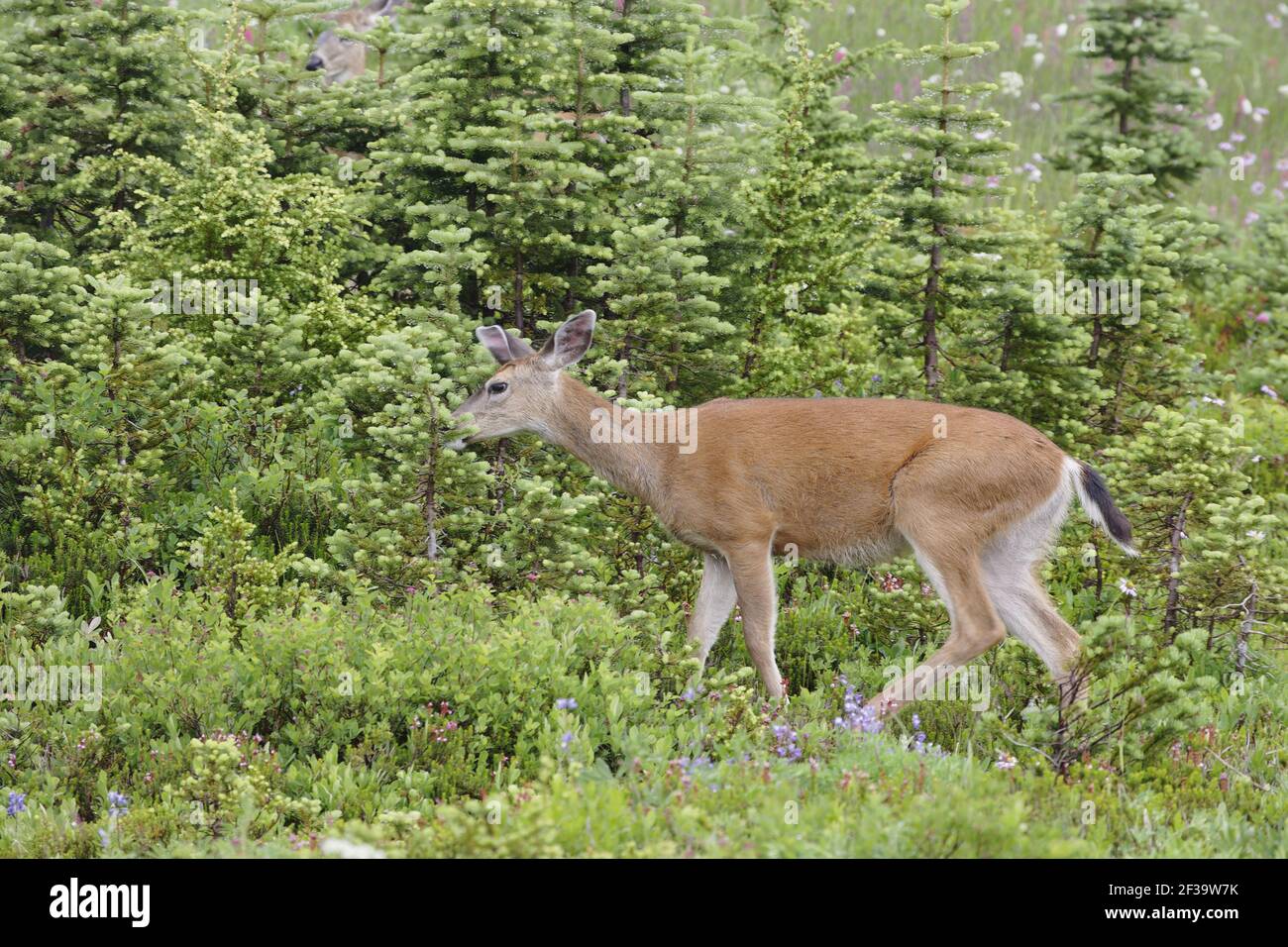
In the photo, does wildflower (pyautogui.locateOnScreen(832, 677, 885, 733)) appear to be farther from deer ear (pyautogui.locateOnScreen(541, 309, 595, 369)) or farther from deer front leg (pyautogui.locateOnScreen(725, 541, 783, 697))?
deer ear (pyautogui.locateOnScreen(541, 309, 595, 369))

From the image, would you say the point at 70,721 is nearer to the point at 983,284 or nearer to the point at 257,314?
the point at 257,314

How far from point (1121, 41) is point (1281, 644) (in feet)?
20.1

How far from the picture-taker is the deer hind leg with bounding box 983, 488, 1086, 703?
7441mm

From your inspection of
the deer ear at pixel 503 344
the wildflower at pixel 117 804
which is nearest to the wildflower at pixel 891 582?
the deer ear at pixel 503 344

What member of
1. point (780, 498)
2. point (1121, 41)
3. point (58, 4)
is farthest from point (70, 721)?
point (1121, 41)

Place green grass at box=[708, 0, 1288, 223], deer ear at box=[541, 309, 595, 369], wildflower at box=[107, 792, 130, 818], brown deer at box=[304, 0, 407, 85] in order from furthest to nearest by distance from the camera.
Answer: green grass at box=[708, 0, 1288, 223]
brown deer at box=[304, 0, 407, 85]
deer ear at box=[541, 309, 595, 369]
wildflower at box=[107, 792, 130, 818]

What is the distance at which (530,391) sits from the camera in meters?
8.05

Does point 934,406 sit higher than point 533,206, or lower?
lower

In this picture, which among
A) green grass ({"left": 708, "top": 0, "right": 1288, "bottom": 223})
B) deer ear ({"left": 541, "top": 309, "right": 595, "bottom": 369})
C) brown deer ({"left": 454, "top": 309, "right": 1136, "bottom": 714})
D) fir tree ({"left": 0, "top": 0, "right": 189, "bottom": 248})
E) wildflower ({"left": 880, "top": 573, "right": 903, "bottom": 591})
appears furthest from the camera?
green grass ({"left": 708, "top": 0, "right": 1288, "bottom": 223})

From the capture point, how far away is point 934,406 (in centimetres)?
768

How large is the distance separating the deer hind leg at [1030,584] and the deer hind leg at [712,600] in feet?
4.36

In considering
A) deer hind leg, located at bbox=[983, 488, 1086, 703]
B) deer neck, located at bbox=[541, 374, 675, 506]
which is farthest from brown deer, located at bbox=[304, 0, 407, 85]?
deer hind leg, located at bbox=[983, 488, 1086, 703]

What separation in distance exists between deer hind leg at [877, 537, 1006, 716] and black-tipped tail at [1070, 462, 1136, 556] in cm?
63

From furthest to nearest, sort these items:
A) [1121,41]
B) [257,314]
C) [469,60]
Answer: [1121,41], [469,60], [257,314]
